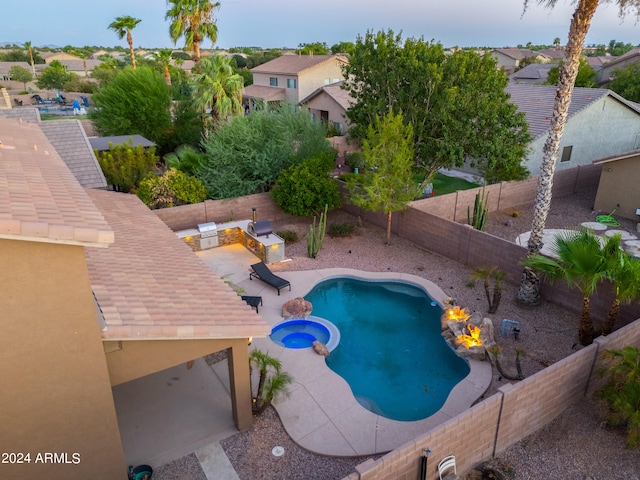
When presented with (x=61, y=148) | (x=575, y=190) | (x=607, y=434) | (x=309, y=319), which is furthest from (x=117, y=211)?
(x=575, y=190)

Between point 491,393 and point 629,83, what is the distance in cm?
4270

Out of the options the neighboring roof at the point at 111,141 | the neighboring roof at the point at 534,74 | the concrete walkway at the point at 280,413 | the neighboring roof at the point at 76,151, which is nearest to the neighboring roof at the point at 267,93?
the neighboring roof at the point at 111,141

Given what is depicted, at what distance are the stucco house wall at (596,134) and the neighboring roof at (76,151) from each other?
24722mm

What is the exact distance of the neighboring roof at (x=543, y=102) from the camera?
28688 millimetres

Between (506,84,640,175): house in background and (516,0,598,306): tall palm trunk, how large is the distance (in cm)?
1433

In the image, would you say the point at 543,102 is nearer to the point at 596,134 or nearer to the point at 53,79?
the point at 596,134

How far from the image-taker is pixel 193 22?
3117 cm

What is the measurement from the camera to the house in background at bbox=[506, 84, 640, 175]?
94.1 feet

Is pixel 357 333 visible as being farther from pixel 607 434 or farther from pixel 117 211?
pixel 117 211

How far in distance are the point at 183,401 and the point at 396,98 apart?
18514mm

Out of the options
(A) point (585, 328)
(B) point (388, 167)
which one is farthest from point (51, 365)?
(B) point (388, 167)

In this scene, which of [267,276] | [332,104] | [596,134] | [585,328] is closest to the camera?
[585,328]

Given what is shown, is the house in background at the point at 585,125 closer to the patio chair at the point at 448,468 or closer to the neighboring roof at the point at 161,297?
the patio chair at the point at 448,468

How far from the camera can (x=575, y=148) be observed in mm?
30156
